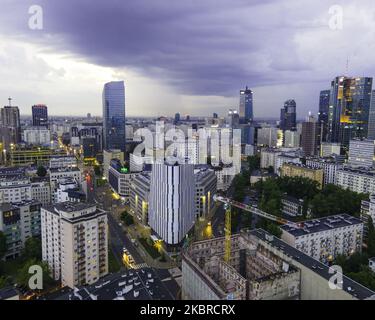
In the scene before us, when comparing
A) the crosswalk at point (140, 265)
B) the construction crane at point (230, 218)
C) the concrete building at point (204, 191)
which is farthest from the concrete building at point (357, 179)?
the crosswalk at point (140, 265)

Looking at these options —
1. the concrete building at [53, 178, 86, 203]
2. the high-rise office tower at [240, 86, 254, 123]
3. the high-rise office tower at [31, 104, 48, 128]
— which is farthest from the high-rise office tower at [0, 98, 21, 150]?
the high-rise office tower at [240, 86, 254, 123]

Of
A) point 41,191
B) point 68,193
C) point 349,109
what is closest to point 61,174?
point 41,191

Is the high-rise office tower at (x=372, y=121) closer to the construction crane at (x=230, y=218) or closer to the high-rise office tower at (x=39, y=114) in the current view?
the construction crane at (x=230, y=218)

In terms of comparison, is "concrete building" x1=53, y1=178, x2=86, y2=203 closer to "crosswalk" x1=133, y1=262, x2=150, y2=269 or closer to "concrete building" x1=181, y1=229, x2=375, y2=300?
"crosswalk" x1=133, y1=262, x2=150, y2=269

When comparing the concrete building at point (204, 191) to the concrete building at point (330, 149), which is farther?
the concrete building at point (330, 149)

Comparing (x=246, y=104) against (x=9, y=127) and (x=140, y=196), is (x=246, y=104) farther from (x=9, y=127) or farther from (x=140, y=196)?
(x=140, y=196)
